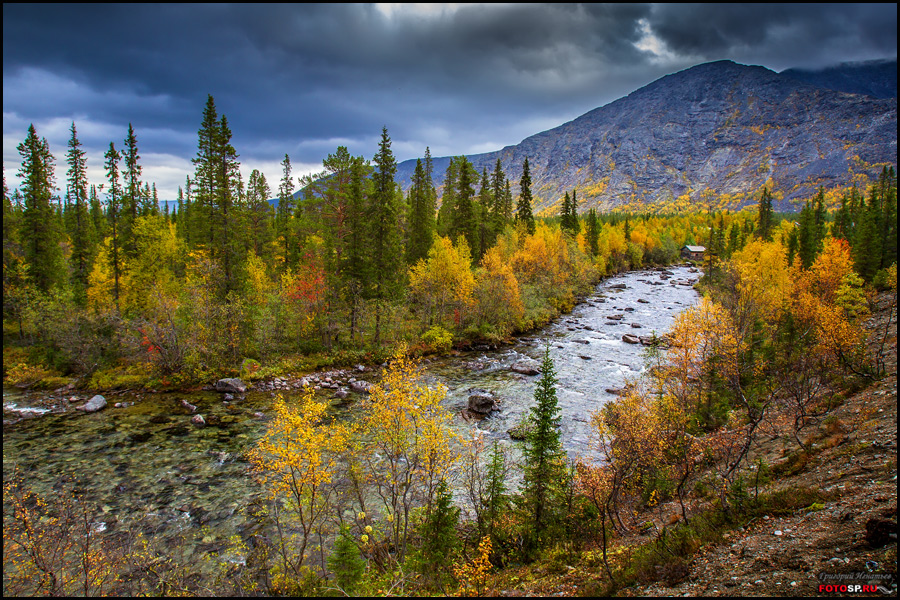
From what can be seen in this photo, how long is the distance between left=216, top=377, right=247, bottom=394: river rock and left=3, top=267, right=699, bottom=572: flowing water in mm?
879

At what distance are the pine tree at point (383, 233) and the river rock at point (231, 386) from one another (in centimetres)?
1249

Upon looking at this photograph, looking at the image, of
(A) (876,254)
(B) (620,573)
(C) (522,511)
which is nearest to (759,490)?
(B) (620,573)

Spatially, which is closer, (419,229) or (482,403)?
(482,403)

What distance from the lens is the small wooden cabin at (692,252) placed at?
409 feet

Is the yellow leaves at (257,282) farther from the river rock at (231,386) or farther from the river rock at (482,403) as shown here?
the river rock at (482,403)

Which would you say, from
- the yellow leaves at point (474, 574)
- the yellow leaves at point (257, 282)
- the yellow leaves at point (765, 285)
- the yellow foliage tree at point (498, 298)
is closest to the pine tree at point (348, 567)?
the yellow leaves at point (474, 574)

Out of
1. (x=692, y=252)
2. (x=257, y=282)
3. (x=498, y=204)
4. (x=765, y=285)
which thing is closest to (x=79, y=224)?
(x=257, y=282)

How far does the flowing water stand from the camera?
1703 centimetres

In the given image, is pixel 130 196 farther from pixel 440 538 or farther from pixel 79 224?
pixel 440 538

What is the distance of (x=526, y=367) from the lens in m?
34.8

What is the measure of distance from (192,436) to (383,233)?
74.1 ft

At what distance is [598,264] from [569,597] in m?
83.9

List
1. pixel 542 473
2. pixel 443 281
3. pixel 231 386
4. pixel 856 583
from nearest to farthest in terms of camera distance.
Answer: pixel 856 583, pixel 542 473, pixel 231 386, pixel 443 281

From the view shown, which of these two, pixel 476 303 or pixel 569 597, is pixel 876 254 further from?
pixel 569 597
